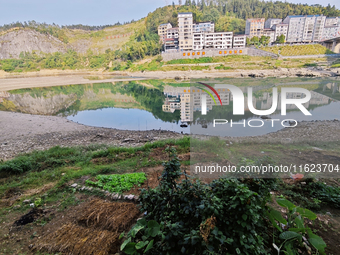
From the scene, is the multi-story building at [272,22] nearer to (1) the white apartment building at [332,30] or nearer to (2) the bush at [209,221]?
(1) the white apartment building at [332,30]

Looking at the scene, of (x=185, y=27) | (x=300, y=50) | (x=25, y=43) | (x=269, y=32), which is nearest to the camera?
(x=300, y=50)

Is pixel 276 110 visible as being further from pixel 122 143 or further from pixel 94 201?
pixel 122 143

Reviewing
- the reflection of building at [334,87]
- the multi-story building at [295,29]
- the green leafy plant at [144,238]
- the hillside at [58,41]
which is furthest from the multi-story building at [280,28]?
the green leafy plant at [144,238]

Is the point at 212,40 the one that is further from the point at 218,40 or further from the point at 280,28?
the point at 280,28

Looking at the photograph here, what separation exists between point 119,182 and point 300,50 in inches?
2760

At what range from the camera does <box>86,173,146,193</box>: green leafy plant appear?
16.3 feet

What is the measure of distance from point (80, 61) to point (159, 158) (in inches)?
3711

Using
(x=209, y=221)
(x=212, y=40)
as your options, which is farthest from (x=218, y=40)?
(x=209, y=221)

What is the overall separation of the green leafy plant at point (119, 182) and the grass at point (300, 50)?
6525 centimetres

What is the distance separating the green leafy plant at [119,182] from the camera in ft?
16.3

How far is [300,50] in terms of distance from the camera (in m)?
58.0

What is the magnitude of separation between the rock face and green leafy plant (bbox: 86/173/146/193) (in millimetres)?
127131

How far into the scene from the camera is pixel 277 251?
2666mm

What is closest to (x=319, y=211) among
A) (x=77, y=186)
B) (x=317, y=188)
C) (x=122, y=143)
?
(x=317, y=188)
